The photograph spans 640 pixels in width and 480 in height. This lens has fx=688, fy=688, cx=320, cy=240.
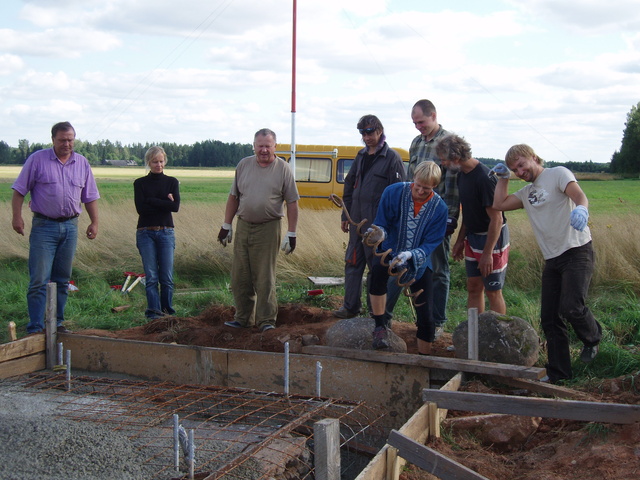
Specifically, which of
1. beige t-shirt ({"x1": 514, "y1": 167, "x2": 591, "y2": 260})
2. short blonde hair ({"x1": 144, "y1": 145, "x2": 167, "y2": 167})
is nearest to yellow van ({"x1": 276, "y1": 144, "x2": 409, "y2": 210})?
short blonde hair ({"x1": 144, "y1": 145, "x2": 167, "y2": 167})

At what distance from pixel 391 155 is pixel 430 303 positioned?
1494mm

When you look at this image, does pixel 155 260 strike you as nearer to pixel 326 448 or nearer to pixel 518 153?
A: pixel 518 153

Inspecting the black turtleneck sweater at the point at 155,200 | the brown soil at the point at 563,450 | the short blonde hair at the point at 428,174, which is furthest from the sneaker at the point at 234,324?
the short blonde hair at the point at 428,174

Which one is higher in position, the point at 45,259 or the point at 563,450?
the point at 45,259

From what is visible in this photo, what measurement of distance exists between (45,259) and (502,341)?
3.88m

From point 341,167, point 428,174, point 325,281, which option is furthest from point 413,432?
point 341,167

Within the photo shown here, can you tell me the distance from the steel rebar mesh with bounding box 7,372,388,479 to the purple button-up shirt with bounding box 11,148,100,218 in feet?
4.82

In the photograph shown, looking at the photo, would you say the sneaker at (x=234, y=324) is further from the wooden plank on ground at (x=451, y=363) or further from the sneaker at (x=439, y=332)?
the sneaker at (x=439, y=332)

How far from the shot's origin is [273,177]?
19.9 feet

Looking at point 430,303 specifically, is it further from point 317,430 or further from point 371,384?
point 317,430

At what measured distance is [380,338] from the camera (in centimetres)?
499

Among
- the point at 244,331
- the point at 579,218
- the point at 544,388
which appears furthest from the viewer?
the point at 244,331

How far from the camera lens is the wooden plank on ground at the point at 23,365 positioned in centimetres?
536

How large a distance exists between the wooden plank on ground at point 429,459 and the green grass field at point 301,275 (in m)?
2.07
